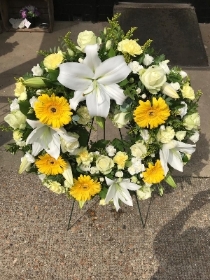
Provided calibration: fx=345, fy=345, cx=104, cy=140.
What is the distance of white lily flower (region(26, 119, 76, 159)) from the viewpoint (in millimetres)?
2037

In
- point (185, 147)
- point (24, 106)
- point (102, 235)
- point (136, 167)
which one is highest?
point (24, 106)

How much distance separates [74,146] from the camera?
2.19m

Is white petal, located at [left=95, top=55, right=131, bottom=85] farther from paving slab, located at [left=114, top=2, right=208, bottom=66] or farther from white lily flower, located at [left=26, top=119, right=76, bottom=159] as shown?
paving slab, located at [left=114, top=2, right=208, bottom=66]

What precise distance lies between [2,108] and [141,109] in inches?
105

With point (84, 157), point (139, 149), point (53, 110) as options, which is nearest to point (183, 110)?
point (139, 149)

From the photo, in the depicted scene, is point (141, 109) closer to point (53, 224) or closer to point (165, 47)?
point (53, 224)

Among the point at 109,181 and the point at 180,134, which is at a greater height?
the point at 180,134

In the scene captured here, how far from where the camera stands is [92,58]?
1.89 meters

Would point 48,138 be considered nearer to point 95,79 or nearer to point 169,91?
point 95,79

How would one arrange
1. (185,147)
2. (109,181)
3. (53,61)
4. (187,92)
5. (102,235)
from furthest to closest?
(102,235)
(109,181)
(185,147)
(187,92)
(53,61)

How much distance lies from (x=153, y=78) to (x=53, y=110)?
597 mm

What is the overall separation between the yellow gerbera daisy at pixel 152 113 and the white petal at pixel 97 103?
0.19 meters

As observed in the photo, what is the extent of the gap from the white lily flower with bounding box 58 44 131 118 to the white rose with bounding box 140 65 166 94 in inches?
5.3

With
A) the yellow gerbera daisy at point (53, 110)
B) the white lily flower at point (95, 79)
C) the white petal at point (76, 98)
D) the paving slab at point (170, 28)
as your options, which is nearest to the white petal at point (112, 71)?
the white lily flower at point (95, 79)
